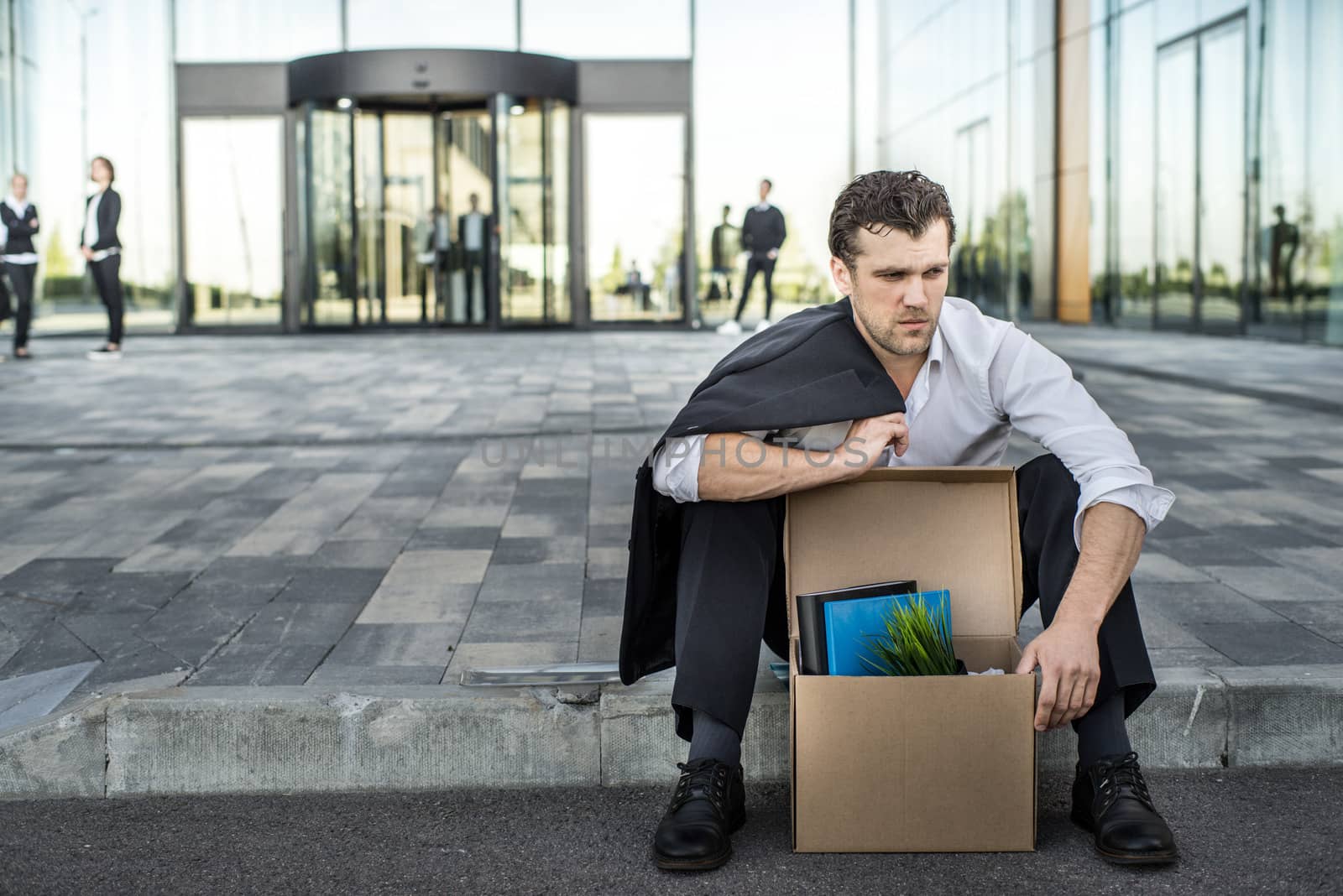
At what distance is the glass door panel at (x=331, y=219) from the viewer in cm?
1845

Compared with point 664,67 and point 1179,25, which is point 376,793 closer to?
point 1179,25

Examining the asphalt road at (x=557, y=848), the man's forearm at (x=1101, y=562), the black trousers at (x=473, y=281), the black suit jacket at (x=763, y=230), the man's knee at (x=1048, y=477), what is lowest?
the asphalt road at (x=557, y=848)

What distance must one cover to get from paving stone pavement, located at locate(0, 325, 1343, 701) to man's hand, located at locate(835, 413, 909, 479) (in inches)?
38.7

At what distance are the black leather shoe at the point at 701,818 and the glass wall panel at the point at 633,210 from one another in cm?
1690

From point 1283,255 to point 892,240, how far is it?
13.2m

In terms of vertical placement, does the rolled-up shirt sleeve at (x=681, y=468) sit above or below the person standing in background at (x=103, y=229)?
below

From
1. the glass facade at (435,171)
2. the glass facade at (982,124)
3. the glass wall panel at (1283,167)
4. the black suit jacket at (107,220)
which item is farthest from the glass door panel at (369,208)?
the glass wall panel at (1283,167)

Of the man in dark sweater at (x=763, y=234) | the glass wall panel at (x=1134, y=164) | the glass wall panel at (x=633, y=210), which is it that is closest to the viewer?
the man in dark sweater at (x=763, y=234)

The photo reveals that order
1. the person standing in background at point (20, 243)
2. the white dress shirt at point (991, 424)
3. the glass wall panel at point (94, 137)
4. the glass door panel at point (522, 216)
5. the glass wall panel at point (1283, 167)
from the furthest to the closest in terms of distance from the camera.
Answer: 1. the glass door panel at point (522, 216)
2. the glass wall panel at point (94, 137)
3. the glass wall panel at point (1283, 167)
4. the person standing in background at point (20, 243)
5. the white dress shirt at point (991, 424)

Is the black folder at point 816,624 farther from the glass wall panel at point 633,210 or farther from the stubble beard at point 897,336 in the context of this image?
the glass wall panel at point 633,210

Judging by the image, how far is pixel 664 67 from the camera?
61.9 feet

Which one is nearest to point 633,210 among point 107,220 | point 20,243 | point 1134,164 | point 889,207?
point 1134,164

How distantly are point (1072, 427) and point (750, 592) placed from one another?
70 centimetres

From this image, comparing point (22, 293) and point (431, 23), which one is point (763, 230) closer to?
point (431, 23)
